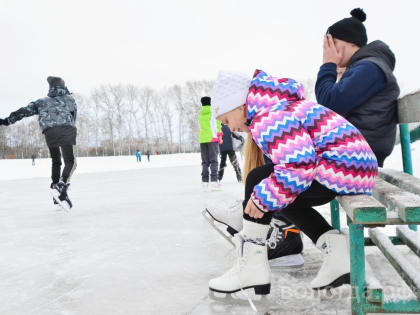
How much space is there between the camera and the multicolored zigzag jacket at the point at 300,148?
147cm

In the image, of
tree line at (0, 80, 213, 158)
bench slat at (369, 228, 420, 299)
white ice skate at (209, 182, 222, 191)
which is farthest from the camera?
tree line at (0, 80, 213, 158)

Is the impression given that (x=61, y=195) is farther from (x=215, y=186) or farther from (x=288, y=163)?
(x=288, y=163)

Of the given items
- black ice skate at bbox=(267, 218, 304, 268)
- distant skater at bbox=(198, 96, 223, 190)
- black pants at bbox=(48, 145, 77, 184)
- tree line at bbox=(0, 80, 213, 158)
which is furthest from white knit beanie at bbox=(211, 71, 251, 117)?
tree line at bbox=(0, 80, 213, 158)

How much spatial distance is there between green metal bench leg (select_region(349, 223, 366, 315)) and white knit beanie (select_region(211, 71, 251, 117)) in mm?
676

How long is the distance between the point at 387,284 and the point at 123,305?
3.63 ft

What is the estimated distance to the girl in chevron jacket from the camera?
148 centimetres

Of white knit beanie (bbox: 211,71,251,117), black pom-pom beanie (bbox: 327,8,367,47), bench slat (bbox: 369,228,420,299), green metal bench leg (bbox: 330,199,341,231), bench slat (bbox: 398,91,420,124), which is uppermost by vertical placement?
black pom-pom beanie (bbox: 327,8,367,47)

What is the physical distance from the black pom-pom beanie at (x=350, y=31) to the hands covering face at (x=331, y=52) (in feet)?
0.16

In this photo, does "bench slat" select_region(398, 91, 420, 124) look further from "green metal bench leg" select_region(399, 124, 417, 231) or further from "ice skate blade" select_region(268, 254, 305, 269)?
"ice skate blade" select_region(268, 254, 305, 269)

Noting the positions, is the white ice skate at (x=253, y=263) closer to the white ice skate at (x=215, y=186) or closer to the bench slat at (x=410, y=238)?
the bench slat at (x=410, y=238)

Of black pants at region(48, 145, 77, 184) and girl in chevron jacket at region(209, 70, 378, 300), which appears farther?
black pants at region(48, 145, 77, 184)

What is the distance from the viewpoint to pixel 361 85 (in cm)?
190

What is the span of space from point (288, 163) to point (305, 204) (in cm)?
33

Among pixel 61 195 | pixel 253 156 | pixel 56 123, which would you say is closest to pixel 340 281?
pixel 253 156
